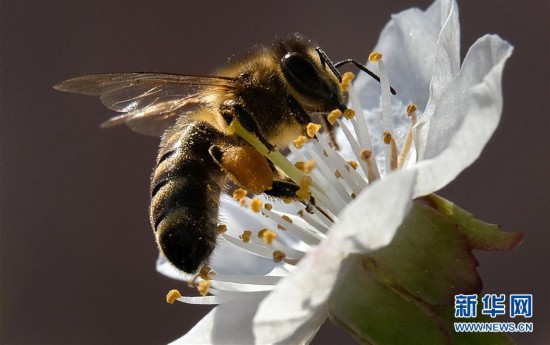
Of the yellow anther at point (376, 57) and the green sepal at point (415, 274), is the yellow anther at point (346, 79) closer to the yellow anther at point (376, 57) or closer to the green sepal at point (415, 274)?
the yellow anther at point (376, 57)

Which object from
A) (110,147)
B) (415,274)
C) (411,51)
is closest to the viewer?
Result: (415,274)

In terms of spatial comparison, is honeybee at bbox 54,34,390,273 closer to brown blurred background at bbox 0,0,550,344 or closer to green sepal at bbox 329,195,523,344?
green sepal at bbox 329,195,523,344

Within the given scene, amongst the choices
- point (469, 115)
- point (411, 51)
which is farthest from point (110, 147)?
point (469, 115)

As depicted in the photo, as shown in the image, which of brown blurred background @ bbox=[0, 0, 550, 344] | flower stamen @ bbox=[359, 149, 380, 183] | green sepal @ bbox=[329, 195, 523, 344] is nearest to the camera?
green sepal @ bbox=[329, 195, 523, 344]

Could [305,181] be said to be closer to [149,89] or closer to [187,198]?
[187,198]

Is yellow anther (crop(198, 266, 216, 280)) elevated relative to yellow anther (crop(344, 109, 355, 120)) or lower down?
lower down

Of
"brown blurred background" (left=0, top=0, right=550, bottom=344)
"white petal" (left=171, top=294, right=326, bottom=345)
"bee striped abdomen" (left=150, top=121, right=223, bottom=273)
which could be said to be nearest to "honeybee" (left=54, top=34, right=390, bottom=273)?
"bee striped abdomen" (left=150, top=121, right=223, bottom=273)
